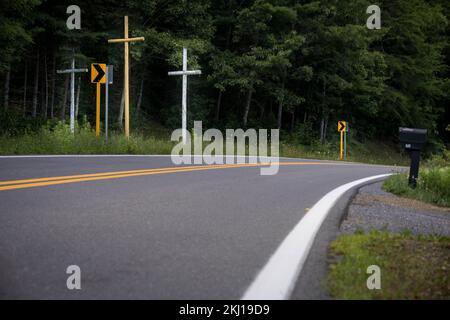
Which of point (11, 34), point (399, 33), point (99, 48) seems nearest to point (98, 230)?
point (11, 34)

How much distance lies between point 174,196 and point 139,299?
3.79 m

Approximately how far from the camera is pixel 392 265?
3334 mm

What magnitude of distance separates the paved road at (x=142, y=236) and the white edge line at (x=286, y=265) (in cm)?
9

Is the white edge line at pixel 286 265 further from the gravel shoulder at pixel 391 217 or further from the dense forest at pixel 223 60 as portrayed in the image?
the dense forest at pixel 223 60

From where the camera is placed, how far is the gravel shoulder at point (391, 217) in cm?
504

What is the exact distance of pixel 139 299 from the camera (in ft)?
8.67

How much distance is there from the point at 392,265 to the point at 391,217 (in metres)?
2.62

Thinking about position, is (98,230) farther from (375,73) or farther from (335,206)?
(375,73)

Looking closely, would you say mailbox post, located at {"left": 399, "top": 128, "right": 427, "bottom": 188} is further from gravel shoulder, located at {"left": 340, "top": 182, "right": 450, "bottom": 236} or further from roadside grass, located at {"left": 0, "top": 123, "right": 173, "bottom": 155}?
roadside grass, located at {"left": 0, "top": 123, "right": 173, "bottom": 155}

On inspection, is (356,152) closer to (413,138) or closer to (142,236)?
(413,138)

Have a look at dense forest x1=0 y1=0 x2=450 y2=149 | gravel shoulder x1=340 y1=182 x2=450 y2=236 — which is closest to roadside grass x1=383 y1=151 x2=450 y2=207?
gravel shoulder x1=340 y1=182 x2=450 y2=236

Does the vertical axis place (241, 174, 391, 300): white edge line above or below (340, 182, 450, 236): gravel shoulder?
above

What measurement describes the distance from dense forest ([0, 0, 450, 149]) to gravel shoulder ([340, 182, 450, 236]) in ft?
63.7

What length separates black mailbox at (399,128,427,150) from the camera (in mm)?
8914
